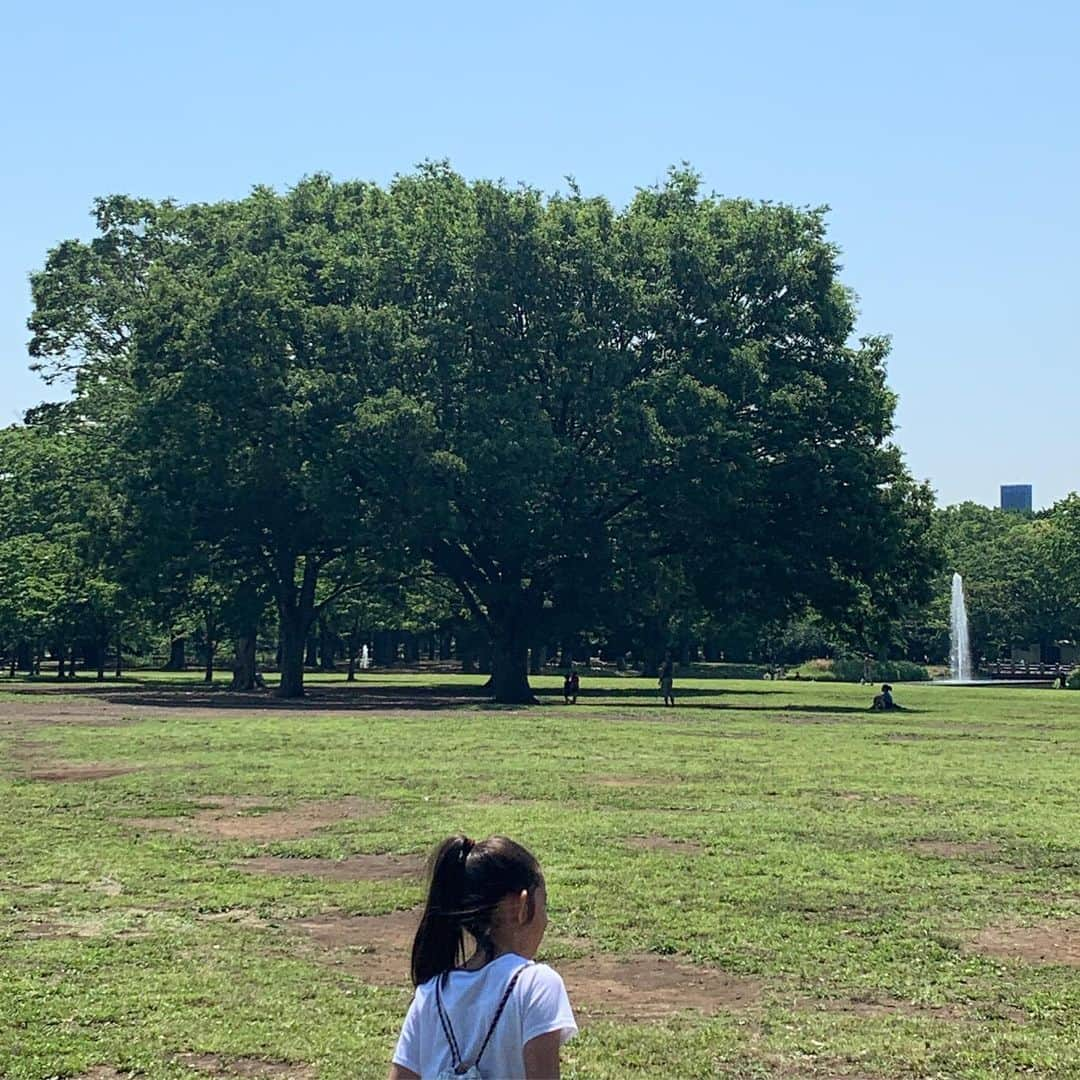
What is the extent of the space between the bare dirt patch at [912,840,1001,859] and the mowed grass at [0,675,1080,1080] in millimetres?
64

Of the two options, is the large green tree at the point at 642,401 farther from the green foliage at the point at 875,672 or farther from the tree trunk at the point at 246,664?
the green foliage at the point at 875,672

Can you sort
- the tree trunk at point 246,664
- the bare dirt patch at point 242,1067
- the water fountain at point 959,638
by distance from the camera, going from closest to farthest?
1. the bare dirt patch at point 242,1067
2. the tree trunk at point 246,664
3. the water fountain at point 959,638

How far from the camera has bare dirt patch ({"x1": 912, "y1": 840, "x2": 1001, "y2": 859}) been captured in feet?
45.8

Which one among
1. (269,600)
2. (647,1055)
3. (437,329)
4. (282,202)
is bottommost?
(647,1055)

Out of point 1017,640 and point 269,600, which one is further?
point 1017,640

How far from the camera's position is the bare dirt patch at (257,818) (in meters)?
15.4

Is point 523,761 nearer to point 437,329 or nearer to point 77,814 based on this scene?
point 77,814

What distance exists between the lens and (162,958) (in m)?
9.53

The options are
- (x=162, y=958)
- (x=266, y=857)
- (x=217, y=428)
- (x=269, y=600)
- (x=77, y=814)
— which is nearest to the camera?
(x=162, y=958)

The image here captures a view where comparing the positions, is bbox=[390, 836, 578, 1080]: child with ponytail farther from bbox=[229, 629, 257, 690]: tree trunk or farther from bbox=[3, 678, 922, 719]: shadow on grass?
bbox=[229, 629, 257, 690]: tree trunk

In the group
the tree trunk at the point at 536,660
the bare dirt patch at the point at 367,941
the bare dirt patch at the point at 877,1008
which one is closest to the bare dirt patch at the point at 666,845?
the bare dirt patch at the point at 367,941

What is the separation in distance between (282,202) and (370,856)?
135 ft

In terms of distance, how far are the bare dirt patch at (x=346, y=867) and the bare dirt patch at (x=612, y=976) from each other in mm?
2151

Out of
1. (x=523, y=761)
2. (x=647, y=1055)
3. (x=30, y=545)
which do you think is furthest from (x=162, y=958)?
(x=30, y=545)
